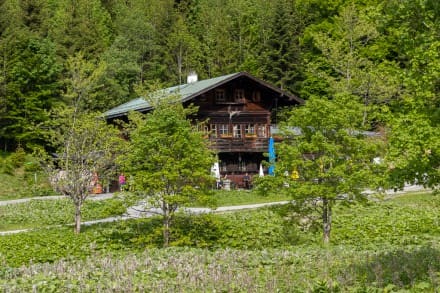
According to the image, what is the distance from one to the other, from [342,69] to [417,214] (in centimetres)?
1712

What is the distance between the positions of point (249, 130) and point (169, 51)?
96.5ft

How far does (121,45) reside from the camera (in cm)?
6431

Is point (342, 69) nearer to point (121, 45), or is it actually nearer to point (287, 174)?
point (287, 174)

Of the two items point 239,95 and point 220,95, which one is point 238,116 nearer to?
point 239,95

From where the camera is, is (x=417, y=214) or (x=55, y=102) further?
(x=55, y=102)

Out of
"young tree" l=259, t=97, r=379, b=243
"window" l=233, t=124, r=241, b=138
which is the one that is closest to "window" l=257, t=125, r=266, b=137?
"window" l=233, t=124, r=241, b=138

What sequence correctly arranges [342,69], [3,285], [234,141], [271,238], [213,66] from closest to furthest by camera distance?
[3,285] < [271,238] < [342,69] < [234,141] < [213,66]

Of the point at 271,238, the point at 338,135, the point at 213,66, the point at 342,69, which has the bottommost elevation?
the point at 271,238

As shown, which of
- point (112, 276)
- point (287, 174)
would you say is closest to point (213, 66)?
point (287, 174)

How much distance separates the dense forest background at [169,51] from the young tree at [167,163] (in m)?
14.3

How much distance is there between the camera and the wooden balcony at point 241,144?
43281 millimetres

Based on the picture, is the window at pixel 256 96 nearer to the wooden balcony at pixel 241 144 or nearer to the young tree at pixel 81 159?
the wooden balcony at pixel 241 144

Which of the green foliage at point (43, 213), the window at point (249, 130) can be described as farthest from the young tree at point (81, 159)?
the window at point (249, 130)

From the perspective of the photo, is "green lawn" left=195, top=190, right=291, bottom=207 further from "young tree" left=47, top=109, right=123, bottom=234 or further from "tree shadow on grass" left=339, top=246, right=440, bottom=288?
"tree shadow on grass" left=339, top=246, right=440, bottom=288
